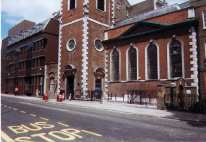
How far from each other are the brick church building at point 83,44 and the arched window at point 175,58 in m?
11.0

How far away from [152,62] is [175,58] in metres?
2.64

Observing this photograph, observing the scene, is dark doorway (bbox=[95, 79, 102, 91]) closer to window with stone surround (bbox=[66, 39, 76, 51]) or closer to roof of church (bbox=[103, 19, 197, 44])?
window with stone surround (bbox=[66, 39, 76, 51])

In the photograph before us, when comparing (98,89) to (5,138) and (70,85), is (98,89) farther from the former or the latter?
(5,138)

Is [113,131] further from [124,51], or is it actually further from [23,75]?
[23,75]

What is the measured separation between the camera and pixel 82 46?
106 feet

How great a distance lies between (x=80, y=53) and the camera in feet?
107

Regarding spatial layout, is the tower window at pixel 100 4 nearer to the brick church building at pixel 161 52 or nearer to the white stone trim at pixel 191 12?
the brick church building at pixel 161 52

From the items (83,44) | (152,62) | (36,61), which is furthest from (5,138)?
(36,61)

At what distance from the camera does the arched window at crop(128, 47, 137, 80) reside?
87.1ft

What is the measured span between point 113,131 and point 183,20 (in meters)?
16.8

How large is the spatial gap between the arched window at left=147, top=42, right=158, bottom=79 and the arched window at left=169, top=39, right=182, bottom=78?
1739mm

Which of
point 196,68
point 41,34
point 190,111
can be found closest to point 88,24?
point 41,34

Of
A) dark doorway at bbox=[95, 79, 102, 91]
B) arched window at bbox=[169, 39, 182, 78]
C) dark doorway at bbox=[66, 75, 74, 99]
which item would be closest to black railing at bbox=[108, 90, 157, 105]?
arched window at bbox=[169, 39, 182, 78]

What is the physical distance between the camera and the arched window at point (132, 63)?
87.1ft
